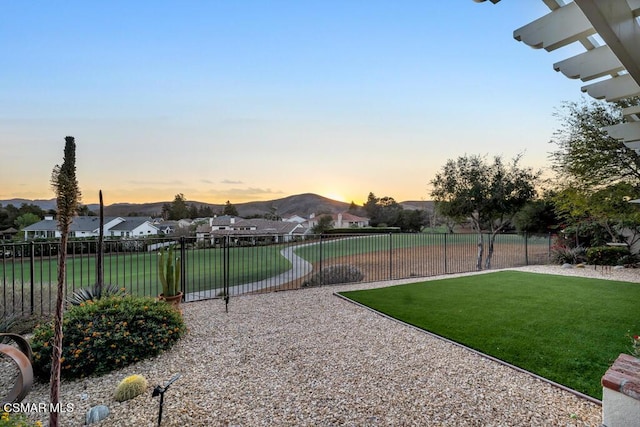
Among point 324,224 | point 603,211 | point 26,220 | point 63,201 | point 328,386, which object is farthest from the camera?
point 324,224

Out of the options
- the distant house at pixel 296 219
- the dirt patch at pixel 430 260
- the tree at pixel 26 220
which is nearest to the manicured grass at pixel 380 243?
the dirt patch at pixel 430 260

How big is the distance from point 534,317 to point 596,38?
428 cm

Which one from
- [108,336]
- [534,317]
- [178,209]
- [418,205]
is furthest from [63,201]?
[178,209]

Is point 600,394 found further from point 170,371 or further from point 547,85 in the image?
point 547,85

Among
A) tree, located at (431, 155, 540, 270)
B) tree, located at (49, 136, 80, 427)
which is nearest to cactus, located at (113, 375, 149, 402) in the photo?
tree, located at (49, 136, 80, 427)

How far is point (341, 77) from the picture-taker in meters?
7.27

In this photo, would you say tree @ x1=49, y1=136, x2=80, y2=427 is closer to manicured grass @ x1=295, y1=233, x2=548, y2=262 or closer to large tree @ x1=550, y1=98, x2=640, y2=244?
manicured grass @ x1=295, y1=233, x2=548, y2=262

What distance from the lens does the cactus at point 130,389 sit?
8.20 feet

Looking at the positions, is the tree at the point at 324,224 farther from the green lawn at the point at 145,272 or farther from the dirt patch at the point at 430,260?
the green lawn at the point at 145,272

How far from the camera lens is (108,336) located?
3.10 meters

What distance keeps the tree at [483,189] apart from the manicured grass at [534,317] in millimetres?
3594

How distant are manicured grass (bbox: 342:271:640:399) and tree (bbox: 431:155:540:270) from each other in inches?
142

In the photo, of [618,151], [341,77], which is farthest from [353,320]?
[618,151]

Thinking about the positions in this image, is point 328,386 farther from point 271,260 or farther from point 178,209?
point 178,209
